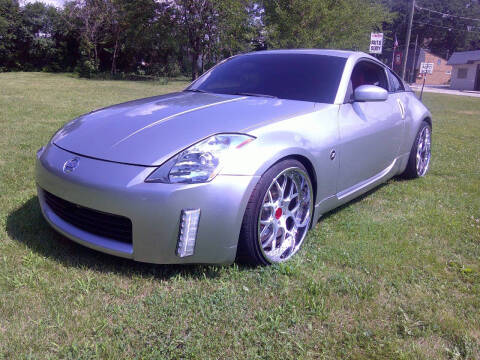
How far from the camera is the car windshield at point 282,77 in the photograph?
3182mm

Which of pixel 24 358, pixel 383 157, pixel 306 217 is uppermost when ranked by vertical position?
pixel 383 157

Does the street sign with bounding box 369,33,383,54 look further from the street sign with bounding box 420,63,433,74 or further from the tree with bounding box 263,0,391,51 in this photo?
the tree with bounding box 263,0,391,51

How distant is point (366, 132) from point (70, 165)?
7.17ft

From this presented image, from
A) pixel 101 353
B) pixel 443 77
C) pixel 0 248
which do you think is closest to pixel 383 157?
pixel 101 353

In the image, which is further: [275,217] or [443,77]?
[443,77]

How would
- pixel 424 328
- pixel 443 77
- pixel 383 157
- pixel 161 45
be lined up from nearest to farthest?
pixel 424 328 < pixel 383 157 < pixel 161 45 < pixel 443 77

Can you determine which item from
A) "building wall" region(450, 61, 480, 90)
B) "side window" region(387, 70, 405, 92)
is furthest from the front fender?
"building wall" region(450, 61, 480, 90)

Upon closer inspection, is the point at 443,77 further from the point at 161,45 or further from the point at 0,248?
the point at 0,248

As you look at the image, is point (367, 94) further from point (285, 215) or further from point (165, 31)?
point (165, 31)

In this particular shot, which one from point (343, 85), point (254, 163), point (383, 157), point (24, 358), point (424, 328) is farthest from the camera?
point (383, 157)

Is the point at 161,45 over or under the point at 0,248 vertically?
over

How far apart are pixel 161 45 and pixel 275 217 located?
27114 mm

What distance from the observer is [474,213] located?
3629 mm

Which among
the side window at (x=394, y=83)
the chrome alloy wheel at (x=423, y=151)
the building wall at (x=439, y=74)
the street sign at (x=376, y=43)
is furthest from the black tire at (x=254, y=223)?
the building wall at (x=439, y=74)
